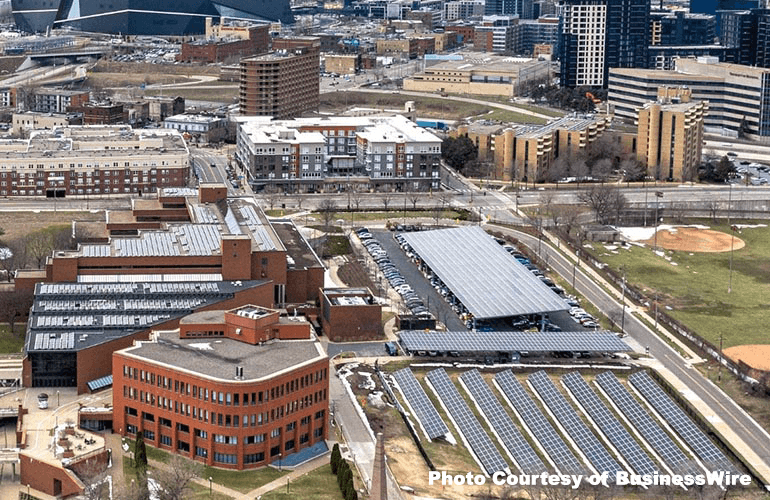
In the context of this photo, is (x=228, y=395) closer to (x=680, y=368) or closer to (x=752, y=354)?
(x=680, y=368)

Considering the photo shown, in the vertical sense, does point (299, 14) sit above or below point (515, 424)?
above

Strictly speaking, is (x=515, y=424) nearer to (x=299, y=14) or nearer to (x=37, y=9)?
(x=37, y=9)

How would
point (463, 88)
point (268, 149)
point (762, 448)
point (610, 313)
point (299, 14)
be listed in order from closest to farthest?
point (762, 448) → point (610, 313) → point (268, 149) → point (463, 88) → point (299, 14)

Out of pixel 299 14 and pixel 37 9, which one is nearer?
pixel 37 9

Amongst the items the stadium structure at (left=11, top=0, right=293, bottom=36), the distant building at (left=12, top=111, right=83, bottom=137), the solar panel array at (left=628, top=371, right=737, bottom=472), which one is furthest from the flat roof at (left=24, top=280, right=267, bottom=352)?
the stadium structure at (left=11, top=0, right=293, bottom=36)

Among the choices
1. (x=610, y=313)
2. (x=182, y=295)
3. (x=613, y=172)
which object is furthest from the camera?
(x=613, y=172)

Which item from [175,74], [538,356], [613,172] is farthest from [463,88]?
[538,356]

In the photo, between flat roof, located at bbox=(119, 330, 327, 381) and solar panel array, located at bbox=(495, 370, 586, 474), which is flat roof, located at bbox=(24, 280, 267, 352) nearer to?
flat roof, located at bbox=(119, 330, 327, 381)
